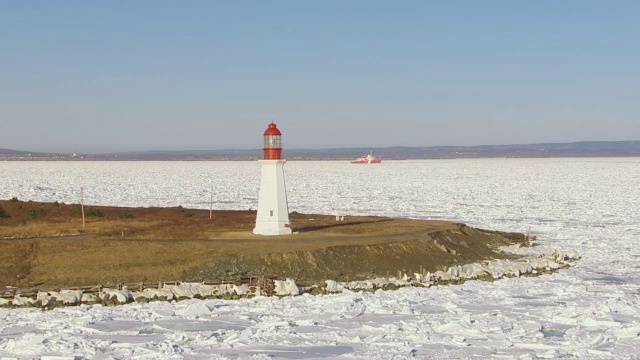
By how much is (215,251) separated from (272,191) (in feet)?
11.0

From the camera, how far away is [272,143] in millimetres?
24328

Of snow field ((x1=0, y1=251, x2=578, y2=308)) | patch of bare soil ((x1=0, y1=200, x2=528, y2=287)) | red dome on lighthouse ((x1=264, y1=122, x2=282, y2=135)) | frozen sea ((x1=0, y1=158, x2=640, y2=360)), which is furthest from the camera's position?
red dome on lighthouse ((x1=264, y1=122, x2=282, y2=135))

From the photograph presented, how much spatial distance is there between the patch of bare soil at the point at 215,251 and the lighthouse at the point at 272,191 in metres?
0.47

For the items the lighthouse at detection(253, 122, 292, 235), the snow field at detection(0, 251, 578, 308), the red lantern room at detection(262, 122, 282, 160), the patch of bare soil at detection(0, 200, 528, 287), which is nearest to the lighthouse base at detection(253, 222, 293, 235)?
the lighthouse at detection(253, 122, 292, 235)

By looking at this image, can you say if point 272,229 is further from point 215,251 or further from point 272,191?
point 215,251

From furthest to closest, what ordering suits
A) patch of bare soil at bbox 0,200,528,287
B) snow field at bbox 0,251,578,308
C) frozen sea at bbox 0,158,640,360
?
patch of bare soil at bbox 0,200,528,287 < snow field at bbox 0,251,578,308 < frozen sea at bbox 0,158,640,360

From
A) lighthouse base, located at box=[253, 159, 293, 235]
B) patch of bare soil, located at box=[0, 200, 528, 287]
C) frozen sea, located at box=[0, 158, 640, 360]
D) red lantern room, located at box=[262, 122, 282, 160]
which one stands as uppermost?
red lantern room, located at box=[262, 122, 282, 160]

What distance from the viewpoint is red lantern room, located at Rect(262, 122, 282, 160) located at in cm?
2431

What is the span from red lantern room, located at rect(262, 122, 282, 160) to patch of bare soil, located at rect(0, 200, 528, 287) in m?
2.39

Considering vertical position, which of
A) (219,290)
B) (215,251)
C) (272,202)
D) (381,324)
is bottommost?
(381,324)

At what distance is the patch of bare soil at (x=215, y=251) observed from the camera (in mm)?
20469

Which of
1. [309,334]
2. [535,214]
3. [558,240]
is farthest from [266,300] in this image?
[535,214]

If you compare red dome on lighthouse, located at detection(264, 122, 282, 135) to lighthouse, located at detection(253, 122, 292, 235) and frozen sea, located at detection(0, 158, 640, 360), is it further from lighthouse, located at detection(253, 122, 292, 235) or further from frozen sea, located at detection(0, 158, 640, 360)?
frozen sea, located at detection(0, 158, 640, 360)

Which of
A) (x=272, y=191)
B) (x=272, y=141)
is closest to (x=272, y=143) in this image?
(x=272, y=141)
